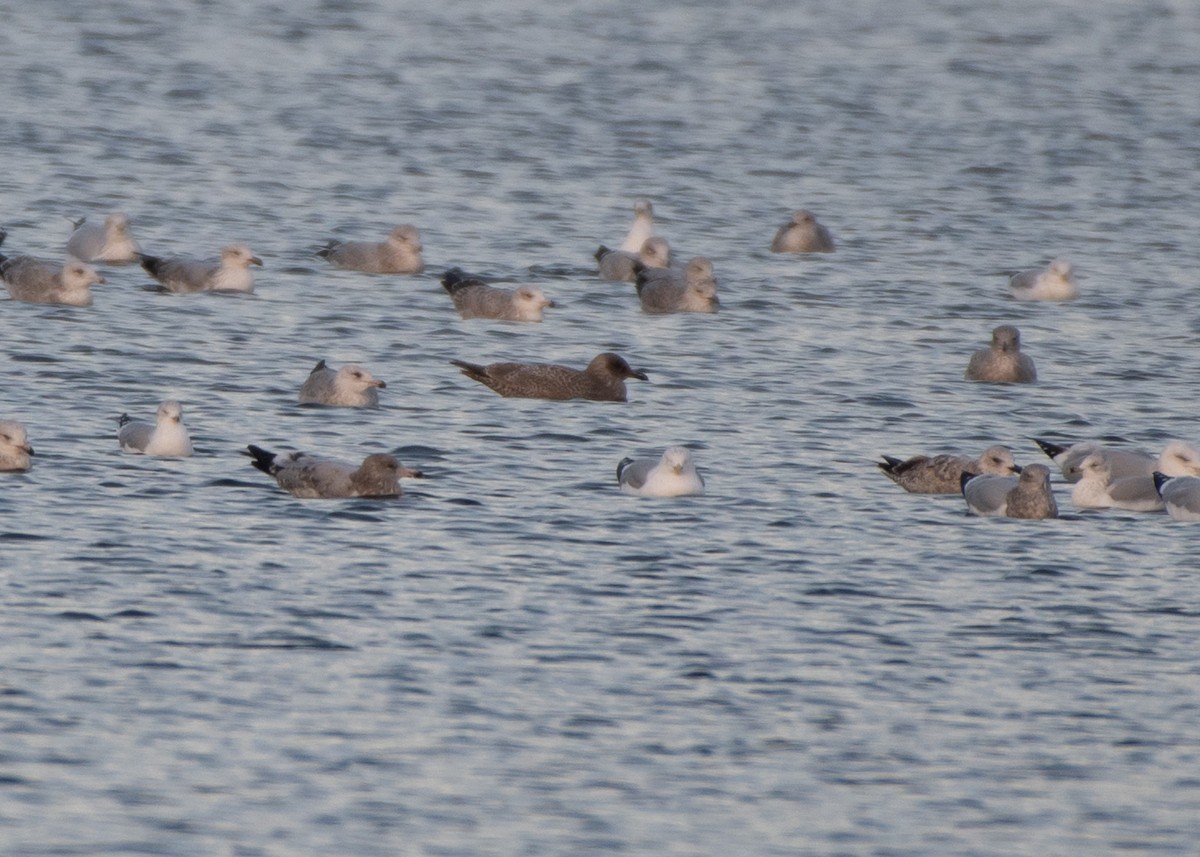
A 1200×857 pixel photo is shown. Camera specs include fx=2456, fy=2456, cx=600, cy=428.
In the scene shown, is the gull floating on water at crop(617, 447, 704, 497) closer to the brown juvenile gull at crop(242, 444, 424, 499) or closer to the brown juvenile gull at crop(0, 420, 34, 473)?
the brown juvenile gull at crop(242, 444, 424, 499)

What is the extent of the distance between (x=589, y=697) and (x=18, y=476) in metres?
6.04

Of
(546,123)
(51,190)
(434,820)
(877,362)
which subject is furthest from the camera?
(546,123)

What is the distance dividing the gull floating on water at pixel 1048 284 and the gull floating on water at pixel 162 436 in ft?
38.6

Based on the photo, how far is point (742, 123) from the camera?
133 ft

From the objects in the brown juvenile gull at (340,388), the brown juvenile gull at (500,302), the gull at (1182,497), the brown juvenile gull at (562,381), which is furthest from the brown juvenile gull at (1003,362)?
the brown juvenile gull at (340,388)

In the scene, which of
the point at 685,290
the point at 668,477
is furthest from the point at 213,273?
the point at 668,477

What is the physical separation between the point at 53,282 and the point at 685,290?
640 centimetres

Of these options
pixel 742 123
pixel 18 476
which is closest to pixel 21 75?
pixel 742 123

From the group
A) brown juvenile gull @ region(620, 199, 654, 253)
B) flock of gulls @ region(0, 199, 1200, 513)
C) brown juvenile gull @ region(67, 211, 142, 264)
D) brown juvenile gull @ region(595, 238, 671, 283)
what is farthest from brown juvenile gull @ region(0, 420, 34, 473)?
brown juvenile gull @ region(620, 199, 654, 253)

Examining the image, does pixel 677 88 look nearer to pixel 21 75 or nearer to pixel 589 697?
pixel 21 75

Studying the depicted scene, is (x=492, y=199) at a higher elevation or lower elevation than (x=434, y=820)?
higher

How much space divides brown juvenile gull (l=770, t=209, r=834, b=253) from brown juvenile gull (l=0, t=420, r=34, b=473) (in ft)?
43.6

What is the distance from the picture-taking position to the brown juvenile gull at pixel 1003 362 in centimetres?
2231

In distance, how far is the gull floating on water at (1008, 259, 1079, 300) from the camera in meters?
26.8
